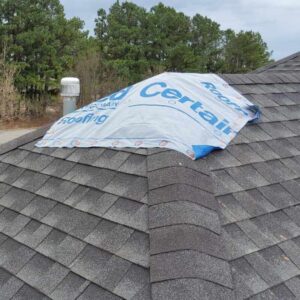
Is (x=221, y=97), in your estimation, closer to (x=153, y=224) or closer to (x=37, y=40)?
(x=153, y=224)

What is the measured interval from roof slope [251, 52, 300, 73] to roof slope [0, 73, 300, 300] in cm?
483

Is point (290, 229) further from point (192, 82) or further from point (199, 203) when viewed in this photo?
point (192, 82)

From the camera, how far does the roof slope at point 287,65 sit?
327 inches

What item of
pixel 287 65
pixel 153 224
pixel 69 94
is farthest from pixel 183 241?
pixel 287 65

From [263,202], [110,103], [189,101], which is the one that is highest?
[189,101]

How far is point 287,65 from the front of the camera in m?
8.84

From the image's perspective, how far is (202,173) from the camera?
3.06 m

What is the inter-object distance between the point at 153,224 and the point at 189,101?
1678 mm

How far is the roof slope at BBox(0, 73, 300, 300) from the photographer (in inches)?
88.3

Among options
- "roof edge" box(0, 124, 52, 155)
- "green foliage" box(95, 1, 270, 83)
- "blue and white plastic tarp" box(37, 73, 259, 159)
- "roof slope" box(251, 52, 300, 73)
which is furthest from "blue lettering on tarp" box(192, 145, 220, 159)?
"green foliage" box(95, 1, 270, 83)

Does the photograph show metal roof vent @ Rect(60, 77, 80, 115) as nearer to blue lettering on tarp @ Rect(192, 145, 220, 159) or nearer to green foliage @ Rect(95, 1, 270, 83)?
blue lettering on tarp @ Rect(192, 145, 220, 159)

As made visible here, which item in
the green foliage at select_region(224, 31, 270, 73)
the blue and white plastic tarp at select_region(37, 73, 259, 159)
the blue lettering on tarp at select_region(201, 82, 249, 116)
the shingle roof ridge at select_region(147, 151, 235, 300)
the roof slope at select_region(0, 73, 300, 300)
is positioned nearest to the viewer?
the shingle roof ridge at select_region(147, 151, 235, 300)

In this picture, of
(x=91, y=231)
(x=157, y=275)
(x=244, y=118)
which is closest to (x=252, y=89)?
(x=244, y=118)

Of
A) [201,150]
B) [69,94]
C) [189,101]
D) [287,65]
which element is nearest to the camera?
[201,150]
